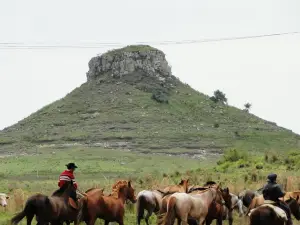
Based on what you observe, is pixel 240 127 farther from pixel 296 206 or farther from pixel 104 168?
pixel 296 206

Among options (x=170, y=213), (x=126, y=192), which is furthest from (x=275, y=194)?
(x=126, y=192)

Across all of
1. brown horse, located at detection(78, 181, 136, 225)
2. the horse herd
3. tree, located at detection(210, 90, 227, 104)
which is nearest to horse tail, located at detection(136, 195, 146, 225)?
the horse herd

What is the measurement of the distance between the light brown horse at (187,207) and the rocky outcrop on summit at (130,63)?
125 meters

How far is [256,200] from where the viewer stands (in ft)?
66.7

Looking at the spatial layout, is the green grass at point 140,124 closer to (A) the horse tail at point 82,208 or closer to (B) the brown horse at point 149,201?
(B) the brown horse at point 149,201

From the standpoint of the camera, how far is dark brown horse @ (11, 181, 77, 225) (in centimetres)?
1989

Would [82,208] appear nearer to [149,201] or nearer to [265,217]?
[149,201]

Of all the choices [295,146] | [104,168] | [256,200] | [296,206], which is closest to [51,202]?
[256,200]

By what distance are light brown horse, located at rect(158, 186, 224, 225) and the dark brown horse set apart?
9.23 ft

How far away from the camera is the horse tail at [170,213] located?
63.7ft

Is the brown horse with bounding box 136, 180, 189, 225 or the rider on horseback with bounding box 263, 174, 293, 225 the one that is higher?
the rider on horseback with bounding box 263, 174, 293, 225

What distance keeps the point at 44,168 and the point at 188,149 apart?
30459 millimetres

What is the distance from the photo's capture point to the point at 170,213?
1942cm

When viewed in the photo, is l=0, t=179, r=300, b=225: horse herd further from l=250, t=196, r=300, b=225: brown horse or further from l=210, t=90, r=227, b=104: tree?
l=210, t=90, r=227, b=104: tree
